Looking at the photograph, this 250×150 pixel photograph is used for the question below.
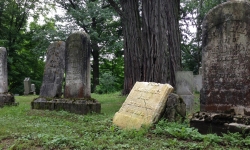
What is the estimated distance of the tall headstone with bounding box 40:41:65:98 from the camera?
406 inches

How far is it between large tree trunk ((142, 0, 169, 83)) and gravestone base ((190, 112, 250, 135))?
3634mm

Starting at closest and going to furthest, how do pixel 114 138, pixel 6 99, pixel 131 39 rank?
pixel 114 138, pixel 6 99, pixel 131 39

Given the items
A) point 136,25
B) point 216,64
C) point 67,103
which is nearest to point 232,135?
point 216,64

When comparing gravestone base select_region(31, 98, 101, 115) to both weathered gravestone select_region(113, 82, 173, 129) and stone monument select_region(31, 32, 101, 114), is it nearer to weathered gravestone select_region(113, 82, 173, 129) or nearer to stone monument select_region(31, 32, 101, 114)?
stone monument select_region(31, 32, 101, 114)

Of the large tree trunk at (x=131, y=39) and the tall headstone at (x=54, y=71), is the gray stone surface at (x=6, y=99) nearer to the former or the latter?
the tall headstone at (x=54, y=71)

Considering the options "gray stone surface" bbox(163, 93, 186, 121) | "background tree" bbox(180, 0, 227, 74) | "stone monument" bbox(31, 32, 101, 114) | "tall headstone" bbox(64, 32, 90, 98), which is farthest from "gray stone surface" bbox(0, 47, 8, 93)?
"background tree" bbox(180, 0, 227, 74)

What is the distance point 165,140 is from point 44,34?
17.1 meters

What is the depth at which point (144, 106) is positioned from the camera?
625 cm

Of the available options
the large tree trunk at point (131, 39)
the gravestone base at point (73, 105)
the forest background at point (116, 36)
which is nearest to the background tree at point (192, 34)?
the forest background at point (116, 36)

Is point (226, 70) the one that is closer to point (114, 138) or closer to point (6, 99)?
point (114, 138)

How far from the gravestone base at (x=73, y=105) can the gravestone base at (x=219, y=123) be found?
4035 millimetres

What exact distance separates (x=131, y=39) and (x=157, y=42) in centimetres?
395

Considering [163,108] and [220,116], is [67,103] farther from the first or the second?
[220,116]

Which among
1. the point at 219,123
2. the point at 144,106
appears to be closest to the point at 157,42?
the point at 144,106
